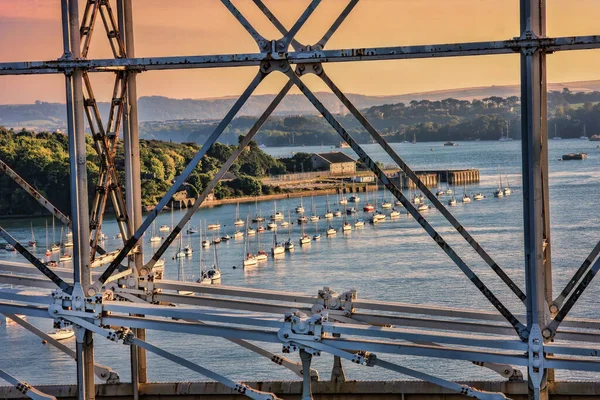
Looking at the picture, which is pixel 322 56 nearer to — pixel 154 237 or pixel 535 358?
pixel 535 358

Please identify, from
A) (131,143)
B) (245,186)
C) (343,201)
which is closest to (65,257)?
(343,201)

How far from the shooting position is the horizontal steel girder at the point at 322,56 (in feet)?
28.7

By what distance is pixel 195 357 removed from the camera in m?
37.3

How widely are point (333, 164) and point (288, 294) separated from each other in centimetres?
11367

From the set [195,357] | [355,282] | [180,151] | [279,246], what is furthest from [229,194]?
[195,357]

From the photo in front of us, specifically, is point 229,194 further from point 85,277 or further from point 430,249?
point 85,277

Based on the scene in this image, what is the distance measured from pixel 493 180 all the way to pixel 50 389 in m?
104

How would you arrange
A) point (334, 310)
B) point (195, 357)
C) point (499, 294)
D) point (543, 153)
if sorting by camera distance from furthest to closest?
point (499, 294)
point (195, 357)
point (334, 310)
point (543, 153)

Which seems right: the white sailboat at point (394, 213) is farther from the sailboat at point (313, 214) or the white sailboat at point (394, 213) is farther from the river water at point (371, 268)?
the sailboat at point (313, 214)

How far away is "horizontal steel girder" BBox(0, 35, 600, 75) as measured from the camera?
8.75 meters

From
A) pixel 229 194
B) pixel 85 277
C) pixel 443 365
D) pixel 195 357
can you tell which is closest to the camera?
pixel 85 277

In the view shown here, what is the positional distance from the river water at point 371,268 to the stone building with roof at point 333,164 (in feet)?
60.9

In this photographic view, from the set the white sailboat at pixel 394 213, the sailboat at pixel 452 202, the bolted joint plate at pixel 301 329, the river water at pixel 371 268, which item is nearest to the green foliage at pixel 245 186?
the river water at pixel 371 268

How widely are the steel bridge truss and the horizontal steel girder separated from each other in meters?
0.01
